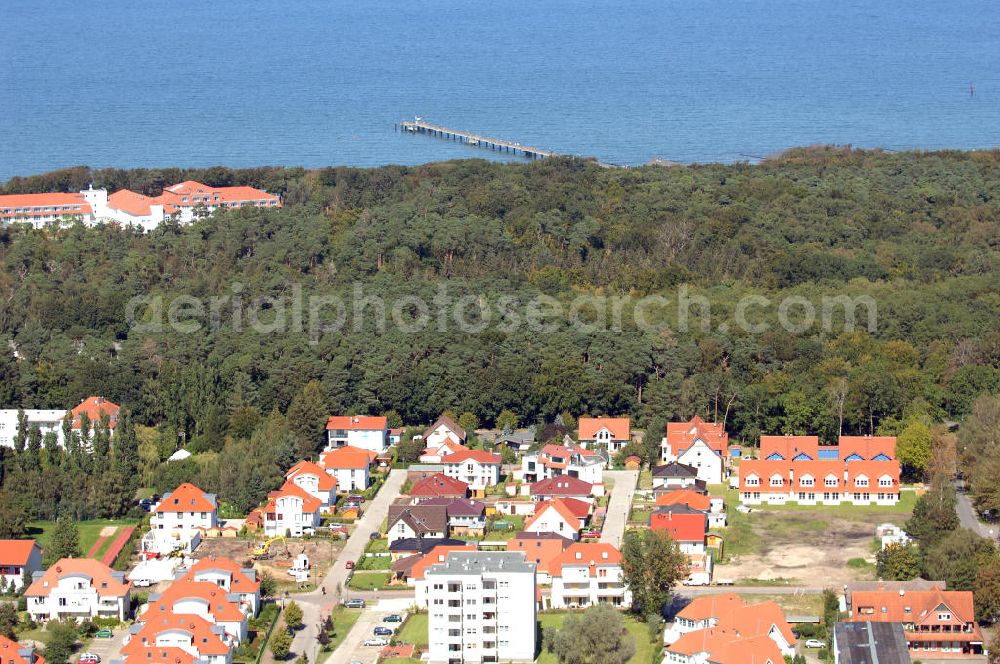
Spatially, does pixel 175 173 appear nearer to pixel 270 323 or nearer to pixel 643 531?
pixel 270 323

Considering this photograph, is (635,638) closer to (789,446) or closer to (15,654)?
(15,654)

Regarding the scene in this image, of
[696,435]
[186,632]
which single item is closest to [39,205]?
[696,435]

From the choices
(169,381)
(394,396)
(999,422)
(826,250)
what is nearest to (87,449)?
(169,381)

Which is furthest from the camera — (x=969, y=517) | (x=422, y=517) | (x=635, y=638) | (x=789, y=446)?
(x=789, y=446)

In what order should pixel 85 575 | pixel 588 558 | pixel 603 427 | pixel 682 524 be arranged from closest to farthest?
1. pixel 85 575
2. pixel 588 558
3. pixel 682 524
4. pixel 603 427

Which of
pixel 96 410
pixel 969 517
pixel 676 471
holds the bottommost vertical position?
pixel 969 517

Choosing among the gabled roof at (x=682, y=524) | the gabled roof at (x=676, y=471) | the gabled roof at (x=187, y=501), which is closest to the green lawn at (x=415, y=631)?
the gabled roof at (x=682, y=524)
